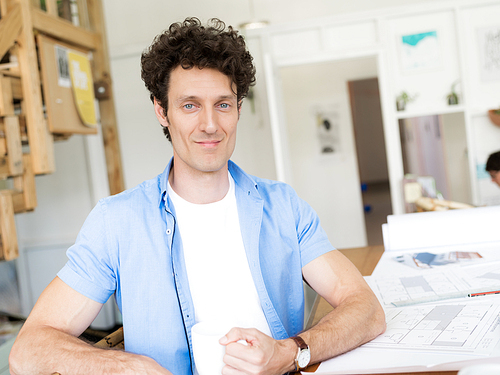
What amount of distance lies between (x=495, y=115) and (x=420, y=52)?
2.80 feet

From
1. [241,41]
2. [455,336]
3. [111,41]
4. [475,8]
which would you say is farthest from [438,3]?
[455,336]

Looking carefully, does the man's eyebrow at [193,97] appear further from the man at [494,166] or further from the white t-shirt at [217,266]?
the man at [494,166]

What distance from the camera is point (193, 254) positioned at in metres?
1.29

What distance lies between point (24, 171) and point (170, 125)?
173 centimetres

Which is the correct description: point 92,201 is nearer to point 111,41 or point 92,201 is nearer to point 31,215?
point 31,215

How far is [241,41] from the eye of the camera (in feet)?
4.86

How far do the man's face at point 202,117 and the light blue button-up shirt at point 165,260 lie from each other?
11 cm

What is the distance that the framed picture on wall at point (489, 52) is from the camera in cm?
421

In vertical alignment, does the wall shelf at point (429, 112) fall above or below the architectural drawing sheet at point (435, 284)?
above

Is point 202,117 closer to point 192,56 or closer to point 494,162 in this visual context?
point 192,56

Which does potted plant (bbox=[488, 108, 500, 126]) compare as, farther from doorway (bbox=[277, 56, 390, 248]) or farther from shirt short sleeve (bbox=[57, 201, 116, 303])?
shirt short sleeve (bbox=[57, 201, 116, 303])

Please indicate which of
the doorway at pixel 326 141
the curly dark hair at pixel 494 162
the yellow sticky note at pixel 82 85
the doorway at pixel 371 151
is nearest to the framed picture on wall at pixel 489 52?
the curly dark hair at pixel 494 162

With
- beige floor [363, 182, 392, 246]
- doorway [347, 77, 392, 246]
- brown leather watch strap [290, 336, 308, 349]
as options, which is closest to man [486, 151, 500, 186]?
beige floor [363, 182, 392, 246]

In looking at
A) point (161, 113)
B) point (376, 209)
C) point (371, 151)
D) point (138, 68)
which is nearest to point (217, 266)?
point (161, 113)
